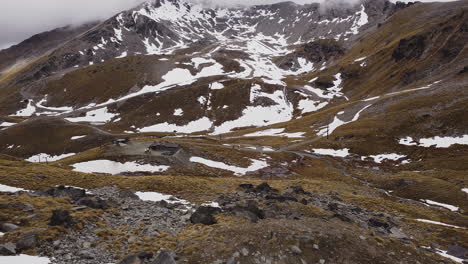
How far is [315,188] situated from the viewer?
37125mm

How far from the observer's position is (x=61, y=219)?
654 inches

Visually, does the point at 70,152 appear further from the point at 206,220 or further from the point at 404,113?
the point at 404,113

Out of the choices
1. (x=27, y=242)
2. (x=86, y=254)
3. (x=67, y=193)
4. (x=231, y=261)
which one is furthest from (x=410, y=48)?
(x=27, y=242)

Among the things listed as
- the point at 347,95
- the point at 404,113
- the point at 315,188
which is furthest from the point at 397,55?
the point at 315,188

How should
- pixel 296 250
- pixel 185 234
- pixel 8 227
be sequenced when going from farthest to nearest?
pixel 185 234
pixel 296 250
pixel 8 227

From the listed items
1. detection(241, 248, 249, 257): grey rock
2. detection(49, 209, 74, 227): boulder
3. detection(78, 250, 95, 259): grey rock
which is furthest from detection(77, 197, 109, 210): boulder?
detection(241, 248, 249, 257): grey rock

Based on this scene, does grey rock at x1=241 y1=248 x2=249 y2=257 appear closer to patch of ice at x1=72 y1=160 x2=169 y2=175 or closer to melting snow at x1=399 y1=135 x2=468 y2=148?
patch of ice at x1=72 y1=160 x2=169 y2=175

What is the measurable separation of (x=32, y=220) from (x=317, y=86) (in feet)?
623

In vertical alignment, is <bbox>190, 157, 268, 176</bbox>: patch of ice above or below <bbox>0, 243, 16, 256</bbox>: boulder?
below

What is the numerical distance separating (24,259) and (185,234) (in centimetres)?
836

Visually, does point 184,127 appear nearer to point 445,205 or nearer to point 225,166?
point 225,166

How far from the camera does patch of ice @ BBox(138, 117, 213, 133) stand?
466 ft

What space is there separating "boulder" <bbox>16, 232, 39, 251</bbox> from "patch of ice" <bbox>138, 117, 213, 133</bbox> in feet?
418

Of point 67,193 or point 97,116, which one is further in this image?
point 97,116
